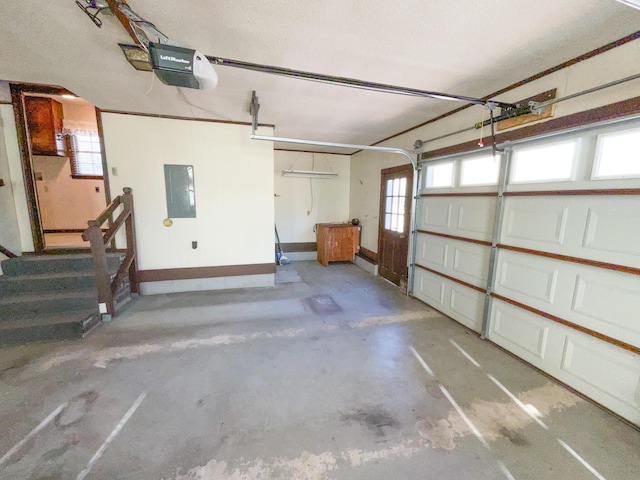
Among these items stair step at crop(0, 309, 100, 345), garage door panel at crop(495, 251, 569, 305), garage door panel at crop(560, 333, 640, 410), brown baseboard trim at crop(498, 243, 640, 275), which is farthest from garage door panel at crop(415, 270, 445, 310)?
stair step at crop(0, 309, 100, 345)

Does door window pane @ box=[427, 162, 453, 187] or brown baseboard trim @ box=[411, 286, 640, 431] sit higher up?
door window pane @ box=[427, 162, 453, 187]

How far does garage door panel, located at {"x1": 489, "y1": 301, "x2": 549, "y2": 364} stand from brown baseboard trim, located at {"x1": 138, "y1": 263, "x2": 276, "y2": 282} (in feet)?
10.9

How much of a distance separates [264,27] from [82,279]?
356cm

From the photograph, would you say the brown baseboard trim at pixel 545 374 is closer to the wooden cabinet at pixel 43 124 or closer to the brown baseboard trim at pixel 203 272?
the brown baseboard trim at pixel 203 272

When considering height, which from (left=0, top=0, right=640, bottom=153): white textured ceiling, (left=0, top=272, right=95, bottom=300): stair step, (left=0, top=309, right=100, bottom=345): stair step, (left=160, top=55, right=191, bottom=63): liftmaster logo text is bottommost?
(left=0, top=309, right=100, bottom=345): stair step

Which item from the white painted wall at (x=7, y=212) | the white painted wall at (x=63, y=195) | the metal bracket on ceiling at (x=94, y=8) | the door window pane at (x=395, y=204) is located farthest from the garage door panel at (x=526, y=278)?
the white painted wall at (x=63, y=195)

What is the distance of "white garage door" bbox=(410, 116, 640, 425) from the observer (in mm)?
1796

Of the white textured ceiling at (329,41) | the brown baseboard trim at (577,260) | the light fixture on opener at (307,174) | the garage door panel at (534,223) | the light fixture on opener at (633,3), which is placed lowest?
the brown baseboard trim at (577,260)

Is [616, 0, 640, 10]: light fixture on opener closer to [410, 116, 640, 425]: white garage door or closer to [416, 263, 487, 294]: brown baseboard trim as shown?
[410, 116, 640, 425]: white garage door

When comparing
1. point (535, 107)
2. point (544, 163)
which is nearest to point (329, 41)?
point (535, 107)

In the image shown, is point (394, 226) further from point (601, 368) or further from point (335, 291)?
point (601, 368)

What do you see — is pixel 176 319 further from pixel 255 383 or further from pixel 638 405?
pixel 638 405

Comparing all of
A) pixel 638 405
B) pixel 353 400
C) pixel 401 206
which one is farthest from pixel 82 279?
pixel 638 405

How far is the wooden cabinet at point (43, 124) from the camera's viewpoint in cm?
470
